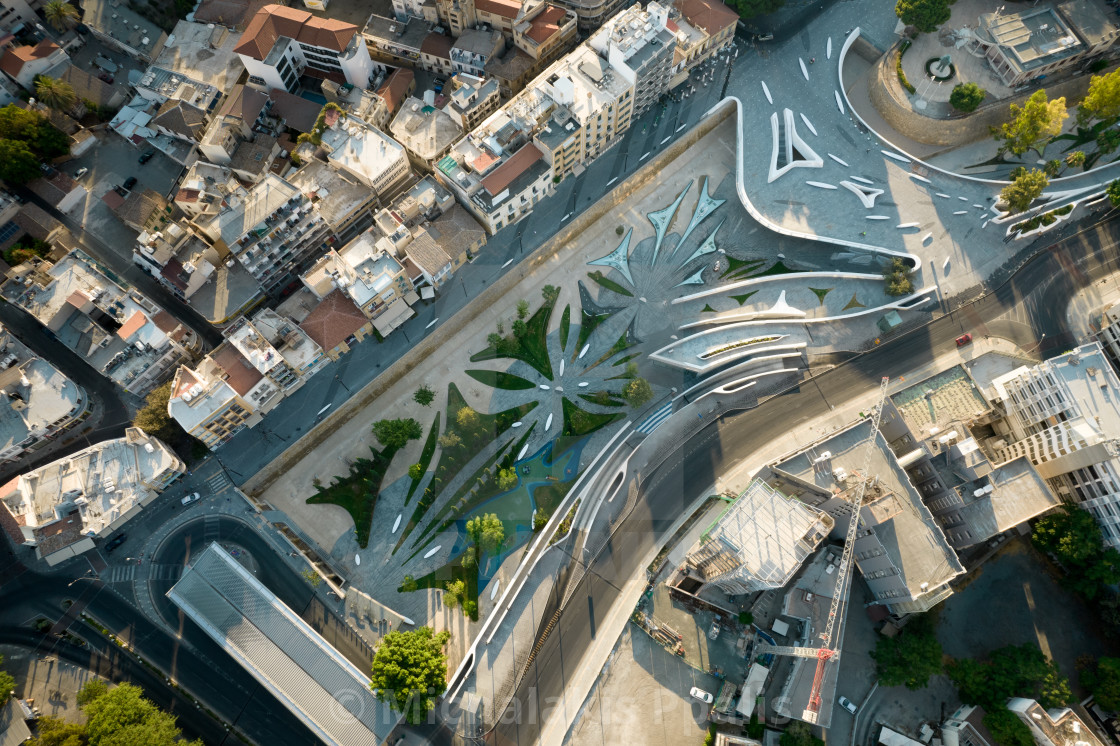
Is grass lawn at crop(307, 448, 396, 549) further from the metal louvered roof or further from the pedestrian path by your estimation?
the pedestrian path

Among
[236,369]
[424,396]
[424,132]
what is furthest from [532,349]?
[236,369]

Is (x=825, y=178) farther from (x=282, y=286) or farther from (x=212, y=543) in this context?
(x=212, y=543)

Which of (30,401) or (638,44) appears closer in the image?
(30,401)

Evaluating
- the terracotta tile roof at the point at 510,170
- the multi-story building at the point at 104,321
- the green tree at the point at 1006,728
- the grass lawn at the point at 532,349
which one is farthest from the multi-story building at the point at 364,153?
the green tree at the point at 1006,728

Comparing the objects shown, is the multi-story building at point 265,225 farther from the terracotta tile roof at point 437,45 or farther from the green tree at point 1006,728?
the green tree at point 1006,728

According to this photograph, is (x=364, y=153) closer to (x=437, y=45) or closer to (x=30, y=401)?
(x=437, y=45)

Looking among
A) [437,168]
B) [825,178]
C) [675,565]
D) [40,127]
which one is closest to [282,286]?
[437,168]
